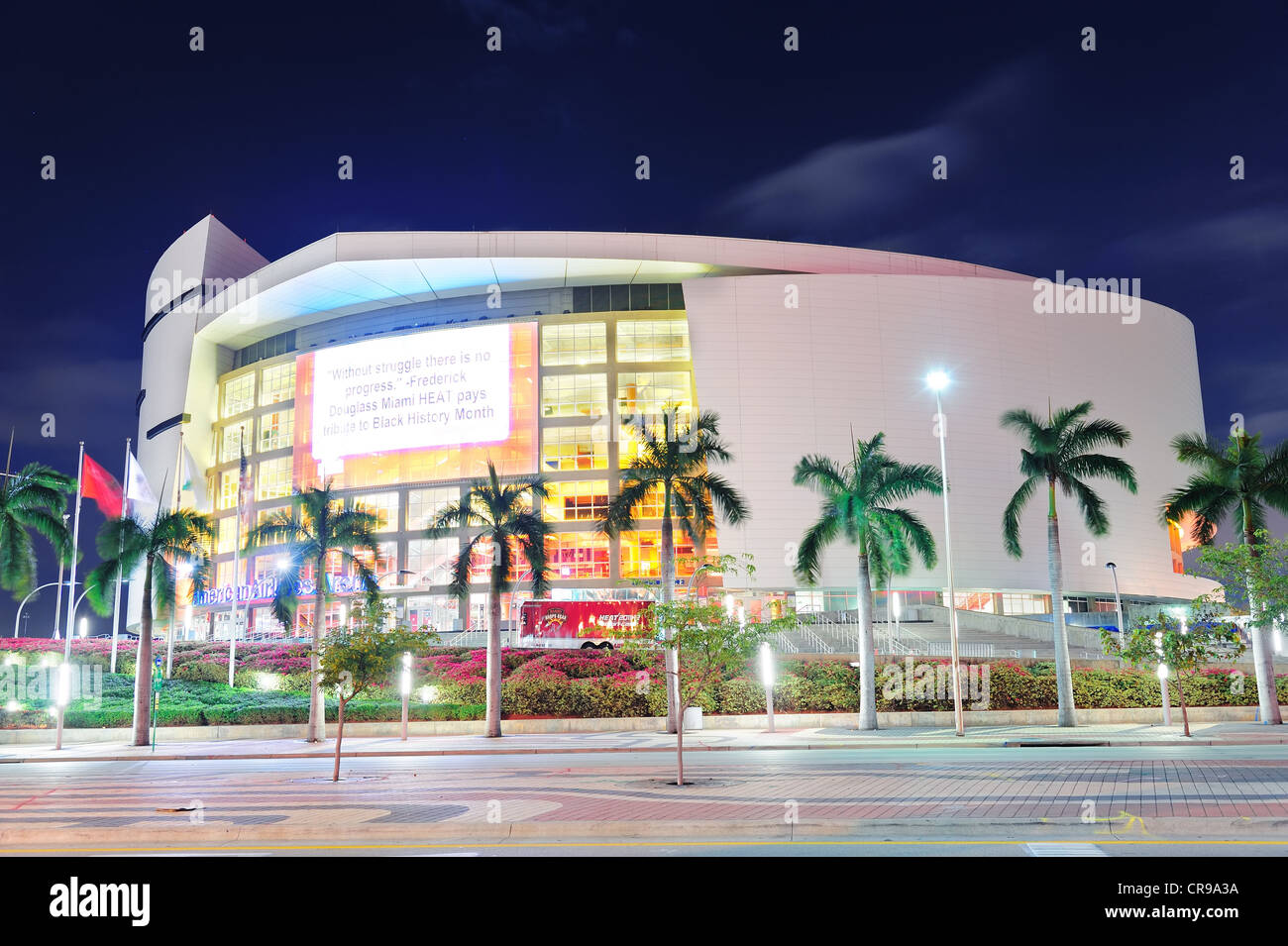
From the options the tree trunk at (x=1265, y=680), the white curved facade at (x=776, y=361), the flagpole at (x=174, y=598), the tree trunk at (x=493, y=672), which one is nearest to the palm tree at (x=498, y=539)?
the tree trunk at (x=493, y=672)

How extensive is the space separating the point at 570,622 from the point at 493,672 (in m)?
18.6

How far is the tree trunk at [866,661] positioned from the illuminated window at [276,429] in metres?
68.2

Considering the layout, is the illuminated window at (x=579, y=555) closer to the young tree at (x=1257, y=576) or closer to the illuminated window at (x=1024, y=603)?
the illuminated window at (x=1024, y=603)

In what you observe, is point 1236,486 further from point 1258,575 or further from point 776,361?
point 776,361

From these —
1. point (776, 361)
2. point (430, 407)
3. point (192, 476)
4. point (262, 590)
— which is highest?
point (776, 361)

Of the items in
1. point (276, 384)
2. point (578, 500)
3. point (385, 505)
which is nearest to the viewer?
point (578, 500)

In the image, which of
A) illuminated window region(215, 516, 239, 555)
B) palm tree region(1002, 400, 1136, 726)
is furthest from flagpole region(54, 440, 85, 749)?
illuminated window region(215, 516, 239, 555)

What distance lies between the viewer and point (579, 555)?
84312mm

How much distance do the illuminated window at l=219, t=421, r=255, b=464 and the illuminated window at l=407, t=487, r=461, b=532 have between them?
22.0m

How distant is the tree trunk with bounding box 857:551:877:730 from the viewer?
37812mm

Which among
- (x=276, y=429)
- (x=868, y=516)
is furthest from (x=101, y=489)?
(x=276, y=429)

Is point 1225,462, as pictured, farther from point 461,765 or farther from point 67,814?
point 67,814

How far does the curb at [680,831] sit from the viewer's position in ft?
40.2

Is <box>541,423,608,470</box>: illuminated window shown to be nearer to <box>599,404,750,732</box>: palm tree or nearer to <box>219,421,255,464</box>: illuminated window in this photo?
<box>219,421,255,464</box>: illuminated window
